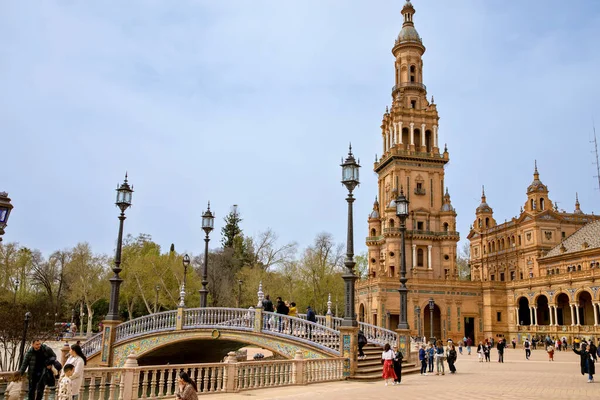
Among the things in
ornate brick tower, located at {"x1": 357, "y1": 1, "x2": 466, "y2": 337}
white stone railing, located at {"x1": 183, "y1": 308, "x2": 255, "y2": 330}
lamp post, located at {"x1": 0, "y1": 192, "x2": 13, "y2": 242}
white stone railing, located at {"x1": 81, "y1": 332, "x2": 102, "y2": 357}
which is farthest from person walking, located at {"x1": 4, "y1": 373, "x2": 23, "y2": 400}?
ornate brick tower, located at {"x1": 357, "y1": 1, "x2": 466, "y2": 337}

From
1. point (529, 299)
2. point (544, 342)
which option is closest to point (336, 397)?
point (544, 342)

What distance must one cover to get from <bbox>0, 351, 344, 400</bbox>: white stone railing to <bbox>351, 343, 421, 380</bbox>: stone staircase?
0.96 meters

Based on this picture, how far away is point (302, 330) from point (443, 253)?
45.2 m

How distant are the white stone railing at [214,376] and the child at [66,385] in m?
2.01

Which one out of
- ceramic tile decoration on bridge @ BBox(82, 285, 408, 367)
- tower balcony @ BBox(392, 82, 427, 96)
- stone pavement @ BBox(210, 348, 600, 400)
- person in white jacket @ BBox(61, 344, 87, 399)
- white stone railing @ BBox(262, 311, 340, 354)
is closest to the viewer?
person in white jacket @ BBox(61, 344, 87, 399)

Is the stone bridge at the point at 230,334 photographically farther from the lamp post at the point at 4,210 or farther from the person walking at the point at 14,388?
the lamp post at the point at 4,210

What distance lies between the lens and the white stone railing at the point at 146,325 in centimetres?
2450

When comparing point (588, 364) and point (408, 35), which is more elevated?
point (408, 35)

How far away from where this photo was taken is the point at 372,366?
1962cm

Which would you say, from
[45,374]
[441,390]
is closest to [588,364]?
[441,390]

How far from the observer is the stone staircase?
59.7 feet

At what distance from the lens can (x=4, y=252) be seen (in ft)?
192

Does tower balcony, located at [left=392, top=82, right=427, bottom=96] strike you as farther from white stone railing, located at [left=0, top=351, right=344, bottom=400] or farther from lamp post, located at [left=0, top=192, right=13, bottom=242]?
lamp post, located at [left=0, top=192, right=13, bottom=242]

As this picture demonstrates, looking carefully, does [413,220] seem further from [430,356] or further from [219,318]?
[219,318]
